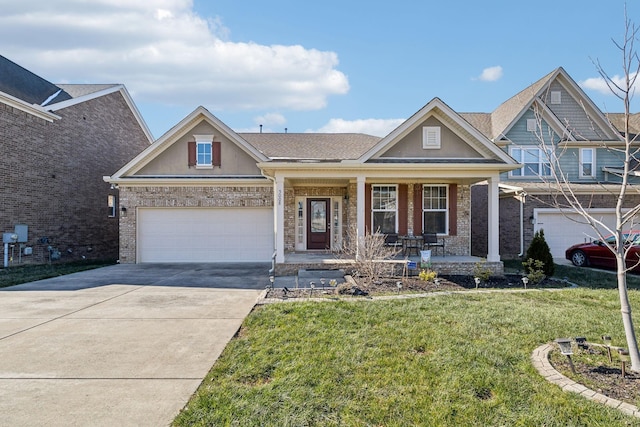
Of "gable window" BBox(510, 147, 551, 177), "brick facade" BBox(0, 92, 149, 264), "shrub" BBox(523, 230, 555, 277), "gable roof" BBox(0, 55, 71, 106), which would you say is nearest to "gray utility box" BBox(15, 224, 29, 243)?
"brick facade" BBox(0, 92, 149, 264)

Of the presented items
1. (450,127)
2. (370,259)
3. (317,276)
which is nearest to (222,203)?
(317,276)

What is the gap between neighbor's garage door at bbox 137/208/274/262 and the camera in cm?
1441

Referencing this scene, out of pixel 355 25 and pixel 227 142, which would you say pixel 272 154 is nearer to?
pixel 227 142

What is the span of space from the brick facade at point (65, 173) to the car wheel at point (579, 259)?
64.8 ft

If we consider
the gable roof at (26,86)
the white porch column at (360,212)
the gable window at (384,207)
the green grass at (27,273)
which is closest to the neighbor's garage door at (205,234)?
the green grass at (27,273)

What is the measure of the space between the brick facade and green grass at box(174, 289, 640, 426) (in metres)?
12.2

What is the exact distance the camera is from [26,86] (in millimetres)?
14891

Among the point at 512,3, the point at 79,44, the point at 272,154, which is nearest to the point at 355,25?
the point at 512,3

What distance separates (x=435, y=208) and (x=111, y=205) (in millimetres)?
15643

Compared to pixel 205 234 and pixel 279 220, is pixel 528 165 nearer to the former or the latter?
pixel 279 220

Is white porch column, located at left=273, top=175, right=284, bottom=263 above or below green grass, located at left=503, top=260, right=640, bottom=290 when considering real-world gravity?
above

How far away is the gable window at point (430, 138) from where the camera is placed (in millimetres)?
12055

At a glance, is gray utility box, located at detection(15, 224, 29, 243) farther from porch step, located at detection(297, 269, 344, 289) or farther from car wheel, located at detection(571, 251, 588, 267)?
car wheel, located at detection(571, 251, 588, 267)

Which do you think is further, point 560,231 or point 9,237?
point 560,231
